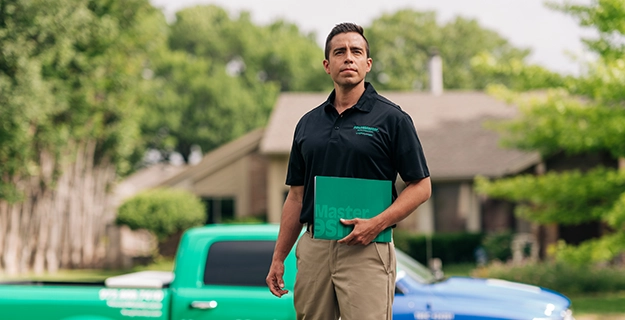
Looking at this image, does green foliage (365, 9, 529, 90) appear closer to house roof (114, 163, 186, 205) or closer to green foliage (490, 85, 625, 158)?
house roof (114, 163, 186, 205)

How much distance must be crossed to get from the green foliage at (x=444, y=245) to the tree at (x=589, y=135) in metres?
9.08

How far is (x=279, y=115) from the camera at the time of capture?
27.4 meters

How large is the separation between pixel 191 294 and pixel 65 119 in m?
19.3

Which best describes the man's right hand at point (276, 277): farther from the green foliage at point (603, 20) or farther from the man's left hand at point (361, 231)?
the green foliage at point (603, 20)

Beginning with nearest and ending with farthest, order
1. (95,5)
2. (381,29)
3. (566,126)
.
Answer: (566,126), (95,5), (381,29)

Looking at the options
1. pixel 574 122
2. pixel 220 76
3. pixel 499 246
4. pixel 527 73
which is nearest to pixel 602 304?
pixel 574 122

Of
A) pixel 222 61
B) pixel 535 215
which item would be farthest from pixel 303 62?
pixel 535 215

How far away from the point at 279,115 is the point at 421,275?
20648mm

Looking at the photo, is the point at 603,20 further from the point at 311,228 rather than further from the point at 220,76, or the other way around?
the point at 220,76

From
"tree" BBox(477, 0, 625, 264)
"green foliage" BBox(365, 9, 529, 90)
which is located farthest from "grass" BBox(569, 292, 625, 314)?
"green foliage" BBox(365, 9, 529, 90)

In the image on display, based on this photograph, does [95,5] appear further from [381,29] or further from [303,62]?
[303,62]

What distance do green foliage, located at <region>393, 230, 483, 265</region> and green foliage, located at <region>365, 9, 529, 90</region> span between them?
89.8ft

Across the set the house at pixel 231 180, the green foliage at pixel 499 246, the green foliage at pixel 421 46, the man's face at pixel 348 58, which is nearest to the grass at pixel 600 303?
the green foliage at pixel 499 246

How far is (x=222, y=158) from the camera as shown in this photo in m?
27.7
